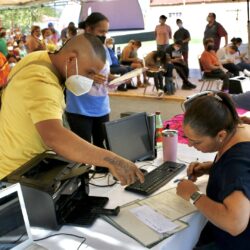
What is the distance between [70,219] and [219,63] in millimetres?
6100

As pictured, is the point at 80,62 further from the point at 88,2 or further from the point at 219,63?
the point at 88,2

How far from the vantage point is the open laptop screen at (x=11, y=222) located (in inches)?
43.4

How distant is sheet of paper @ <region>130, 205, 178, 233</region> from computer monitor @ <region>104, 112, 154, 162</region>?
0.44 metres

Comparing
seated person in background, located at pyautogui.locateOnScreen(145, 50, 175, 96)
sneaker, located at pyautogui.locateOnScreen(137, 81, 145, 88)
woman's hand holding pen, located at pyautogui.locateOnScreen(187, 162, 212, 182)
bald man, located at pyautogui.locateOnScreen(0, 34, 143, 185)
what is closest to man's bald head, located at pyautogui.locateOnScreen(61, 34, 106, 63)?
bald man, located at pyautogui.locateOnScreen(0, 34, 143, 185)

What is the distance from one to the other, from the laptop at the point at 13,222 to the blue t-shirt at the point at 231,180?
640 mm

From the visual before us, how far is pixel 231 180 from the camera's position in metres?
1.17

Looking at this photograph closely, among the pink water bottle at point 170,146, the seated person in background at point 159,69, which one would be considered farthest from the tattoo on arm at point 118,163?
the seated person in background at point 159,69

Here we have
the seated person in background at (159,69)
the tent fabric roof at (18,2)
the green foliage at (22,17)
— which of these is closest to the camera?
the seated person in background at (159,69)

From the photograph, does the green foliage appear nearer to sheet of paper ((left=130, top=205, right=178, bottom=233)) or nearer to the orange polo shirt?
the orange polo shirt

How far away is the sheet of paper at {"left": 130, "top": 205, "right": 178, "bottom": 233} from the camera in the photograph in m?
1.30

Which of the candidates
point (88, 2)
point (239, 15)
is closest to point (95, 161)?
point (239, 15)

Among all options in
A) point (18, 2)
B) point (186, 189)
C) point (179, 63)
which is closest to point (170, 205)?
point (186, 189)

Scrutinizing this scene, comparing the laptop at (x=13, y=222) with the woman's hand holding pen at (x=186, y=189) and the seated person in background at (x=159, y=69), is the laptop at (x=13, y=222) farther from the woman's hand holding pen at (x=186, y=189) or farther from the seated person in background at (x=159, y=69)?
the seated person in background at (x=159, y=69)

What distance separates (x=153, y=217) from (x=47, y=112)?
22.0 inches
